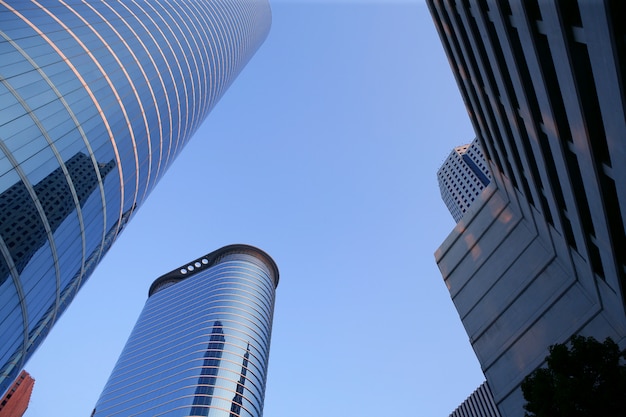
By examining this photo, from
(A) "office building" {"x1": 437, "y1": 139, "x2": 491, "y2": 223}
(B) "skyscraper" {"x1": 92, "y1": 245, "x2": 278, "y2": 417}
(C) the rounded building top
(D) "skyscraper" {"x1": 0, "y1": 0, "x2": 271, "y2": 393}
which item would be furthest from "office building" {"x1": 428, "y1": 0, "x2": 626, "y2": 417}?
(A) "office building" {"x1": 437, "y1": 139, "x2": 491, "y2": 223}

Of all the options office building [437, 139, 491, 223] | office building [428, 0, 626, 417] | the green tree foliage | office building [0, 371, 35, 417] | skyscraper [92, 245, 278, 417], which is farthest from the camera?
office building [437, 139, 491, 223]

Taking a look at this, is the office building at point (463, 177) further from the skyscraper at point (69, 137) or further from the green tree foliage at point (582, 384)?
the green tree foliage at point (582, 384)

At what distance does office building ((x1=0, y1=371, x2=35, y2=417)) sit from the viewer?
107 meters

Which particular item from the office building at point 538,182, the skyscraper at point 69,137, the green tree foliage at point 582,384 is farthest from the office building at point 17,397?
the green tree foliage at point 582,384

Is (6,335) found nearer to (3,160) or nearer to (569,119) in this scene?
(3,160)

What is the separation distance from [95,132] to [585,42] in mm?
40957

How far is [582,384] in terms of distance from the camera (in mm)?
10266

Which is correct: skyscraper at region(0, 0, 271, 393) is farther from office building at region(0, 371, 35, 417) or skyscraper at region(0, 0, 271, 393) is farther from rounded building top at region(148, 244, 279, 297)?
office building at region(0, 371, 35, 417)

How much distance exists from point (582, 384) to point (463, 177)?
134151 mm

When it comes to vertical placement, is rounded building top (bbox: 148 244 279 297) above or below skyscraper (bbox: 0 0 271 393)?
above

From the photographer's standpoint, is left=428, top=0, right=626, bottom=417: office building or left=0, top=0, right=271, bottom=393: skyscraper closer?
left=428, top=0, right=626, bottom=417: office building

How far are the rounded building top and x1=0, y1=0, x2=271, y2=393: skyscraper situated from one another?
183 ft

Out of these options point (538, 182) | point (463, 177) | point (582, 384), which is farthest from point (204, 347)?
point (463, 177)

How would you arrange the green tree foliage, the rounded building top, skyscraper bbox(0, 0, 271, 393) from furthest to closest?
the rounded building top
skyscraper bbox(0, 0, 271, 393)
the green tree foliage
